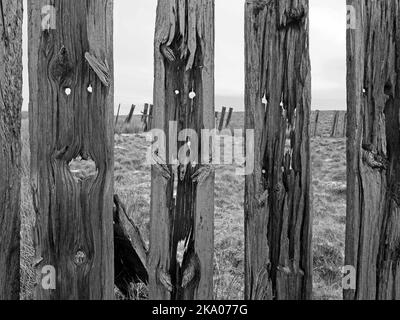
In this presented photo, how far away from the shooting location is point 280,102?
1.83m

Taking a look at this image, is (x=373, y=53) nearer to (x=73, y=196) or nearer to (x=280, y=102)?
(x=280, y=102)

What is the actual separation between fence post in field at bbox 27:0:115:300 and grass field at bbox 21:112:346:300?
25 centimetres

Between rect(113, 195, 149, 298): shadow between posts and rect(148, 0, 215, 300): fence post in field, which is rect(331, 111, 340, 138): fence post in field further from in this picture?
rect(148, 0, 215, 300): fence post in field

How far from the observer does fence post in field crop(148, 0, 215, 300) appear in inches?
69.9

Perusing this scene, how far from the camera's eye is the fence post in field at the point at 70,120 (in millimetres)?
1794

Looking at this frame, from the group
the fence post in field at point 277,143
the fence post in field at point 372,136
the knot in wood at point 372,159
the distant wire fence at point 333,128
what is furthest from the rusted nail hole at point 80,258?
the distant wire fence at point 333,128

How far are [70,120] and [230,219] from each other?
10.1ft

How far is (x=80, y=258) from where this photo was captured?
1.88 m

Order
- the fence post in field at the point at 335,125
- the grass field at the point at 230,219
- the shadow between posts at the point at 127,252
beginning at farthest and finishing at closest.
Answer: the fence post in field at the point at 335,125
the grass field at the point at 230,219
the shadow between posts at the point at 127,252

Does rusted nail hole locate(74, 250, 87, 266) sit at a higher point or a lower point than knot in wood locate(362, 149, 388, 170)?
lower

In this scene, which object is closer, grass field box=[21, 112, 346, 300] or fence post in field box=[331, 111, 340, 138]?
grass field box=[21, 112, 346, 300]

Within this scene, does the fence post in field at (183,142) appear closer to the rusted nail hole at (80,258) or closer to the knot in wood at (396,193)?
the rusted nail hole at (80,258)

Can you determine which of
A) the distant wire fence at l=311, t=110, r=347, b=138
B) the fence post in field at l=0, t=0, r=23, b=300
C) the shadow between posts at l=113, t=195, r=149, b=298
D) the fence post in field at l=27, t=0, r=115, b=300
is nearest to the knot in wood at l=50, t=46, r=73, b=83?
the fence post in field at l=27, t=0, r=115, b=300

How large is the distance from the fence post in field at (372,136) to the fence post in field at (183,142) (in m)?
0.61
